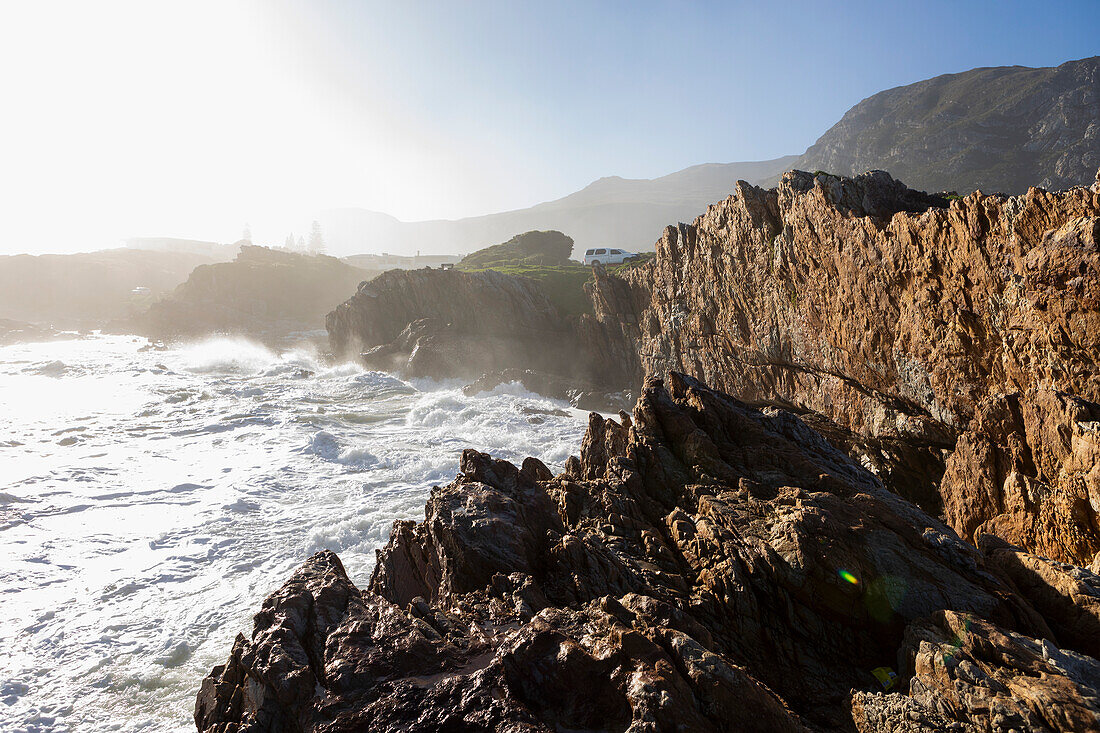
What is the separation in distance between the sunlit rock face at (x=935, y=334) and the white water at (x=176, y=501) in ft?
46.4

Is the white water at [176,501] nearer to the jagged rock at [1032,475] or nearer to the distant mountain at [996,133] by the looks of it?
the jagged rock at [1032,475]

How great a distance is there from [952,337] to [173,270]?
160 meters

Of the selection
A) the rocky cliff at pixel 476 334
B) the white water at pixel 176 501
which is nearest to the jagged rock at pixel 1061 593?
the white water at pixel 176 501

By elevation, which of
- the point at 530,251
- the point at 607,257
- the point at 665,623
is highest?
the point at 530,251

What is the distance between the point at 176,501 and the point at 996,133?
11603 cm

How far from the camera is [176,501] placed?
73.6 feet

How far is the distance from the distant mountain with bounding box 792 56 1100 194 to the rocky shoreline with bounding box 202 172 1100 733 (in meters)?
59.0

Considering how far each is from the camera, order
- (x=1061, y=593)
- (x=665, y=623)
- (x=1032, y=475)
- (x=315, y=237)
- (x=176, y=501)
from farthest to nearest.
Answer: (x=315, y=237), (x=176, y=501), (x=1032, y=475), (x=1061, y=593), (x=665, y=623)

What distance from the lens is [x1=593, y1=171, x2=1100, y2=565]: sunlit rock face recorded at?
13.7 m

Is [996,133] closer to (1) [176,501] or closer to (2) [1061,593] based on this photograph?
(2) [1061,593]

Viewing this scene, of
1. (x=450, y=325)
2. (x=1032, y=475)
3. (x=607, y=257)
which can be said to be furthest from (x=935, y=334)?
(x=607, y=257)

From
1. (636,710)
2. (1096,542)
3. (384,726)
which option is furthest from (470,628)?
(1096,542)

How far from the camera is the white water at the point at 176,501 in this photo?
13031mm

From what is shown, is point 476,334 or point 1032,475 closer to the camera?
point 1032,475
